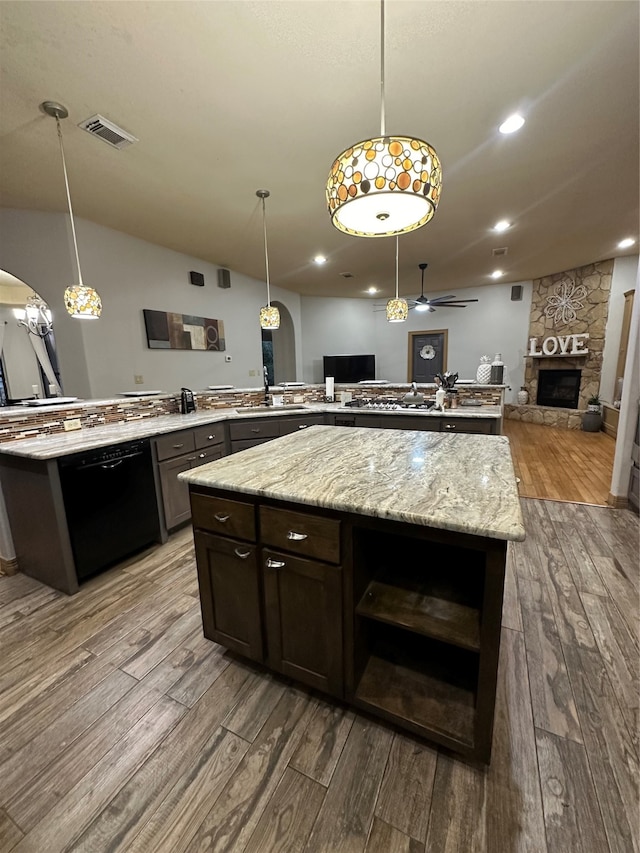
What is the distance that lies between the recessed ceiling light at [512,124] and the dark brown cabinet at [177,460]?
3000mm

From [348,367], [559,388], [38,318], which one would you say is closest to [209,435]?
[38,318]

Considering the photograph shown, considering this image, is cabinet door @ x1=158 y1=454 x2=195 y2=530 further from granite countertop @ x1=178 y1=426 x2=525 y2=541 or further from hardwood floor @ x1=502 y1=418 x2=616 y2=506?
hardwood floor @ x1=502 y1=418 x2=616 y2=506

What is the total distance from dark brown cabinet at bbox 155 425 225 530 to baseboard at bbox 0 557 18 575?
3.10 feet

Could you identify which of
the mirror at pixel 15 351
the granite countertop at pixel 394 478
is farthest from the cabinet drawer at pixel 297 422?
the mirror at pixel 15 351

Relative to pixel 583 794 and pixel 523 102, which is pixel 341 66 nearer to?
pixel 523 102

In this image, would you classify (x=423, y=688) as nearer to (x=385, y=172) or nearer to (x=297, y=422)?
(x=385, y=172)

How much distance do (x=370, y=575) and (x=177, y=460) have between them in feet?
6.32

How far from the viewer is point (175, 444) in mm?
2664

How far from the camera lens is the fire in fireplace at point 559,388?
638 centimetres

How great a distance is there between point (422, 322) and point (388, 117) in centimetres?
595

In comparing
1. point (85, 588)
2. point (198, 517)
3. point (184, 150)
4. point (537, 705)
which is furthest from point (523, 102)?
point (85, 588)

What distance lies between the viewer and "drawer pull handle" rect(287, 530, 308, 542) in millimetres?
1175

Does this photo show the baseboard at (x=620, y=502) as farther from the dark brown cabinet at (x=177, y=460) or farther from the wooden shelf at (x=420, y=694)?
the dark brown cabinet at (x=177, y=460)

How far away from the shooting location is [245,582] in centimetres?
135
